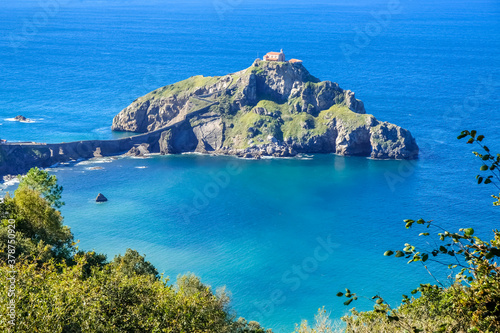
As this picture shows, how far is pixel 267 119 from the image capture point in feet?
480

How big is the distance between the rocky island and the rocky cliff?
0.86 ft

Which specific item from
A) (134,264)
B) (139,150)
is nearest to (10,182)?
(139,150)

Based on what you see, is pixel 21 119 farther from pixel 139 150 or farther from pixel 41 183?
pixel 41 183

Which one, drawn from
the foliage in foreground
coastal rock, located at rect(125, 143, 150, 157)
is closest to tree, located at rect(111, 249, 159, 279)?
the foliage in foreground

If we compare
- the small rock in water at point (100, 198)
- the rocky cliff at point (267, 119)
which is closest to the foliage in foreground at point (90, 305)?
the small rock in water at point (100, 198)

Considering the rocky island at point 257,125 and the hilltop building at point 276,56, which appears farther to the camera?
the hilltop building at point 276,56

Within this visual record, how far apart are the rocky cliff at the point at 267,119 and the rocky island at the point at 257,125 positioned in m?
0.26

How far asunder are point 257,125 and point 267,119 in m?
3.53

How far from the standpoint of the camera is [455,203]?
370 feet

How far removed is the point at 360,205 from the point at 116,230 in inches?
1987

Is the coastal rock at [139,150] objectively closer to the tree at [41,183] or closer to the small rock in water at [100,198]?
the small rock in water at [100,198]

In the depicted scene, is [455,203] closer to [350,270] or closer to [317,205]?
[317,205]

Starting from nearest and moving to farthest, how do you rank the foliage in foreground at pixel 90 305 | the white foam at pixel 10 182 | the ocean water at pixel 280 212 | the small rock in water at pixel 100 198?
the foliage in foreground at pixel 90 305 < the ocean water at pixel 280 212 < the small rock in water at pixel 100 198 < the white foam at pixel 10 182

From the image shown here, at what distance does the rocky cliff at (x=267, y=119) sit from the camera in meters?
142
